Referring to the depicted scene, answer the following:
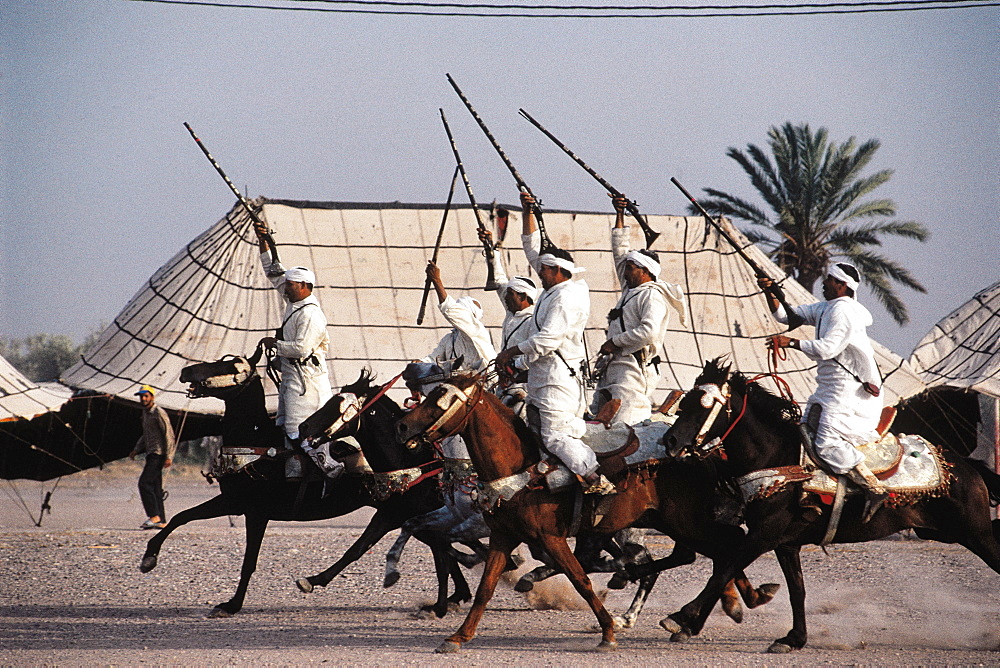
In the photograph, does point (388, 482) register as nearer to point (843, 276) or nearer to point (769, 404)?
point (769, 404)

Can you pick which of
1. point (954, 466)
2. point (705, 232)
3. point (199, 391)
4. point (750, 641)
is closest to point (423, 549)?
point (199, 391)

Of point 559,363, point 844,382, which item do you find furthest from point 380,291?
point 844,382

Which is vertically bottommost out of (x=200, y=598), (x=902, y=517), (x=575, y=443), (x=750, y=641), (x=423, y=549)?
(x=423, y=549)

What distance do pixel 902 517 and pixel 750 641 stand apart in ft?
4.37

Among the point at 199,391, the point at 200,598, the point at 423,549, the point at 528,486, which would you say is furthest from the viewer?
the point at 423,549

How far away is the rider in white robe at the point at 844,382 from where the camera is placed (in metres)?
7.44

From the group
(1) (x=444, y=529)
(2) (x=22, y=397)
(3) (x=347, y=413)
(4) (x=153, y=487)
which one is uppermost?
(3) (x=347, y=413)

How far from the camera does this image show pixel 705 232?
67.7ft

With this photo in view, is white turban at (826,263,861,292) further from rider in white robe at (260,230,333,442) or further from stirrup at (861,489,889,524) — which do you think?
rider in white robe at (260,230,333,442)

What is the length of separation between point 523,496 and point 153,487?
9.17 metres

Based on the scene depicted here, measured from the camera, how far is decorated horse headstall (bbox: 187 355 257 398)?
8961 millimetres

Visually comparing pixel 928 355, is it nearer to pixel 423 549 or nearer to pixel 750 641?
pixel 423 549

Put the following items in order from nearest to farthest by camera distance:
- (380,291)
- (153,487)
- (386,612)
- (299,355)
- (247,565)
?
(247,565)
(386,612)
(299,355)
(153,487)
(380,291)

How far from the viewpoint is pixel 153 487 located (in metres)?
15.0
